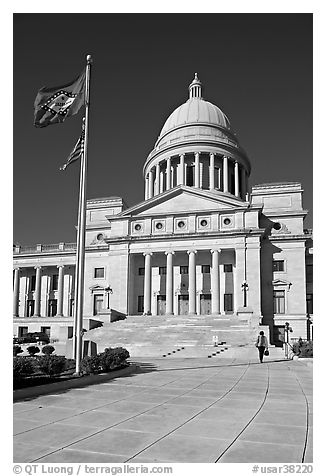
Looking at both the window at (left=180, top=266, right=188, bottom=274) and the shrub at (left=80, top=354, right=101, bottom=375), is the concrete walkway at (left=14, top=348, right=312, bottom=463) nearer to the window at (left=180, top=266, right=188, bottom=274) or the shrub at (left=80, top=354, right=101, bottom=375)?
the shrub at (left=80, top=354, right=101, bottom=375)

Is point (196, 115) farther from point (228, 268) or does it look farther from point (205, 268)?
point (228, 268)

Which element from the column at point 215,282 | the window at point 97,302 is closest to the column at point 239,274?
the column at point 215,282

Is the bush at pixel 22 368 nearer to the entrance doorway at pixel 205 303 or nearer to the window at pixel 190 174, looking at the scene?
the entrance doorway at pixel 205 303

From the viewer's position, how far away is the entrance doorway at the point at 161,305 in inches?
2164

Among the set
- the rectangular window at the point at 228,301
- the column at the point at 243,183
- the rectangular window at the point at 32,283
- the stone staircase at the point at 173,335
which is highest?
the column at the point at 243,183

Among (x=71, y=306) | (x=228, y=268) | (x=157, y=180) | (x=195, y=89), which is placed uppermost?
(x=195, y=89)

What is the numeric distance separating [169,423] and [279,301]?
1771 inches

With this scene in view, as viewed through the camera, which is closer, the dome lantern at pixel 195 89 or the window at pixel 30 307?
the window at pixel 30 307

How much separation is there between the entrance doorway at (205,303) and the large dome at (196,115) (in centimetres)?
3000

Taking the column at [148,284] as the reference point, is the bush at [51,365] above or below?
below

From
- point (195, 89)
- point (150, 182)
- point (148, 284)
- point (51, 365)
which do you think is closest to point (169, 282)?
point (148, 284)

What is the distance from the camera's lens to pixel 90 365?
722 inches
